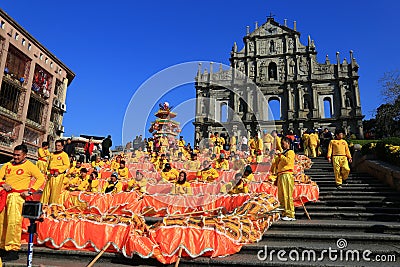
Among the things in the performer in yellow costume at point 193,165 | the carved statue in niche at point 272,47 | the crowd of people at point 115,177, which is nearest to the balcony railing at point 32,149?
the crowd of people at point 115,177

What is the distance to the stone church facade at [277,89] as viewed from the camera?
34.1 metres

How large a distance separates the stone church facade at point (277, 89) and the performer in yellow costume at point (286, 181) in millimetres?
26550

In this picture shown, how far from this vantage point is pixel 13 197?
4426mm

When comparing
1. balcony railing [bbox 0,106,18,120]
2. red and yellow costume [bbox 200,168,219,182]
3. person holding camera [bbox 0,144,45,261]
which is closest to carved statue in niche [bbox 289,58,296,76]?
red and yellow costume [bbox 200,168,219,182]

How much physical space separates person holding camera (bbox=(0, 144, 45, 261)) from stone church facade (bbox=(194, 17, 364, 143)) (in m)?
29.3

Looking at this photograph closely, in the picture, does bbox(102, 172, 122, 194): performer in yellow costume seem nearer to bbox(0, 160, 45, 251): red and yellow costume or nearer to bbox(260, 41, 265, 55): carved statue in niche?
bbox(0, 160, 45, 251): red and yellow costume

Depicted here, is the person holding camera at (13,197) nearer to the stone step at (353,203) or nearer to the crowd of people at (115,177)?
the crowd of people at (115,177)

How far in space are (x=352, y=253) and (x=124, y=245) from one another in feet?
11.2

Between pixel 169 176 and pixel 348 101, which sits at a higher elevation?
pixel 348 101

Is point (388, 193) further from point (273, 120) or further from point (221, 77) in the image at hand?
point (221, 77)

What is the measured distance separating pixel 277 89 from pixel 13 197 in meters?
35.5

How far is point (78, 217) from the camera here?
4848 millimetres

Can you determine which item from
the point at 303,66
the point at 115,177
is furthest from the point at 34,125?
the point at 303,66

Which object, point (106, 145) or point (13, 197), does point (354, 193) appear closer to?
point (13, 197)
